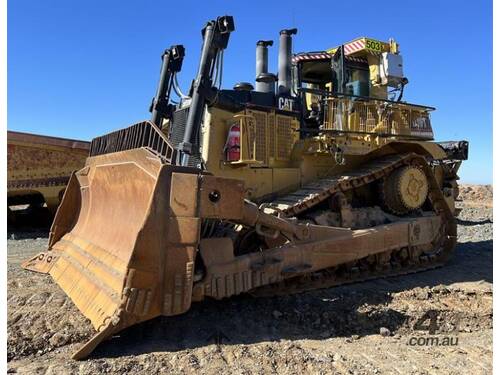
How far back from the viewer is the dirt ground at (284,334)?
3504 mm

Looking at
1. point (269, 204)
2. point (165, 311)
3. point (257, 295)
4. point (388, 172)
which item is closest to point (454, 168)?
point (388, 172)

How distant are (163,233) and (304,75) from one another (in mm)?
4898

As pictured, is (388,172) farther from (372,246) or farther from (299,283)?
(299,283)

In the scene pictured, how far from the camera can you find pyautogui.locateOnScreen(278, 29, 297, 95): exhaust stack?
684cm

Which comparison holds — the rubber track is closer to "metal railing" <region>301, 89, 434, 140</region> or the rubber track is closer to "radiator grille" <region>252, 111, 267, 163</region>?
"metal railing" <region>301, 89, 434, 140</region>

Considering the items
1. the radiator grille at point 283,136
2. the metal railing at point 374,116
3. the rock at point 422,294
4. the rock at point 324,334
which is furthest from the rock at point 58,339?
the metal railing at point 374,116

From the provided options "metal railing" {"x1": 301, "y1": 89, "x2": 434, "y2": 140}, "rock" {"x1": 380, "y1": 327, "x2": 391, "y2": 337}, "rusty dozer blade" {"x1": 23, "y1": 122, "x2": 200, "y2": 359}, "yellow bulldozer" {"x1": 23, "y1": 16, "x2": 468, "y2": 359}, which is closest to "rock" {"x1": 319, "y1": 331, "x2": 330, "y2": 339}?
"rock" {"x1": 380, "y1": 327, "x2": 391, "y2": 337}

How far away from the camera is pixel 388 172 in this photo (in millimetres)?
6762

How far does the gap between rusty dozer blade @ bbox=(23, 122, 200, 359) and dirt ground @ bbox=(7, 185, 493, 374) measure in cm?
25

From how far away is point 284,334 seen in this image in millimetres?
4223

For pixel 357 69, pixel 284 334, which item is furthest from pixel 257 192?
pixel 357 69

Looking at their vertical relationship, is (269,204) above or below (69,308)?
above

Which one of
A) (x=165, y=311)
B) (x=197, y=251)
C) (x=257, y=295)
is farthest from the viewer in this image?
(x=257, y=295)

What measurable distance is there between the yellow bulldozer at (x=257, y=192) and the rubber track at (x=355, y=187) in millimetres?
22
